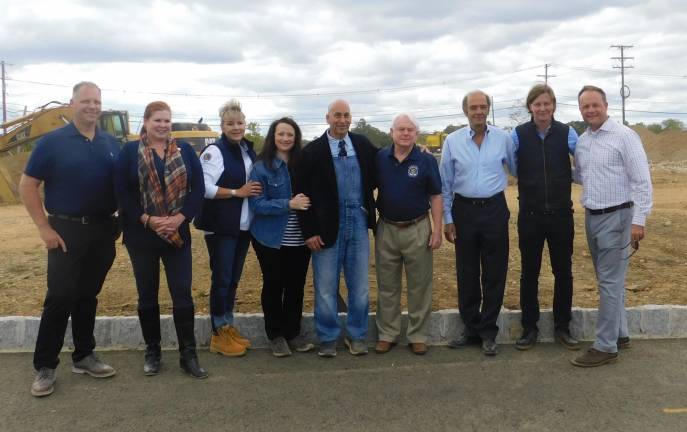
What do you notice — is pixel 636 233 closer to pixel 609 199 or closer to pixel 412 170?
pixel 609 199

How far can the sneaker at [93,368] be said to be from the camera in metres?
4.11

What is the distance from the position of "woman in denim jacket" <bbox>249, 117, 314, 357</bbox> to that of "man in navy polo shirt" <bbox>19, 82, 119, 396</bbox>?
1024mm

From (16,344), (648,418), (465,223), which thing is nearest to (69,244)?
(16,344)

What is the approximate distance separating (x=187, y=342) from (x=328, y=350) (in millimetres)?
1051

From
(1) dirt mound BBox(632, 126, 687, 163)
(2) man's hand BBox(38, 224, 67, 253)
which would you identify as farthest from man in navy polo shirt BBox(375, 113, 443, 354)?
(1) dirt mound BBox(632, 126, 687, 163)

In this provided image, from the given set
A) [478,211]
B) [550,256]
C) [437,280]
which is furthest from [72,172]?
[437,280]

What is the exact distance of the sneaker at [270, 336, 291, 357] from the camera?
4473 mm

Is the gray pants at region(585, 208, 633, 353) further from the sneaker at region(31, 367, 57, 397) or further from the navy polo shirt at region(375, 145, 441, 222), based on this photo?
the sneaker at region(31, 367, 57, 397)

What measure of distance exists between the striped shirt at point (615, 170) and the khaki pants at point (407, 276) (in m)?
1.23

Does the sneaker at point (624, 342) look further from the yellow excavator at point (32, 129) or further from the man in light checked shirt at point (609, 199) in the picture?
the yellow excavator at point (32, 129)

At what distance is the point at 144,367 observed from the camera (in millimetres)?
4195

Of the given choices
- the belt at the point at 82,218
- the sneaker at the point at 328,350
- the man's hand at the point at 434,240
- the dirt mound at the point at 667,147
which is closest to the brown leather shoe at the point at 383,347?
the sneaker at the point at 328,350

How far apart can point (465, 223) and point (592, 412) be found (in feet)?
5.15

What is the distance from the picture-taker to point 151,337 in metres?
4.18
